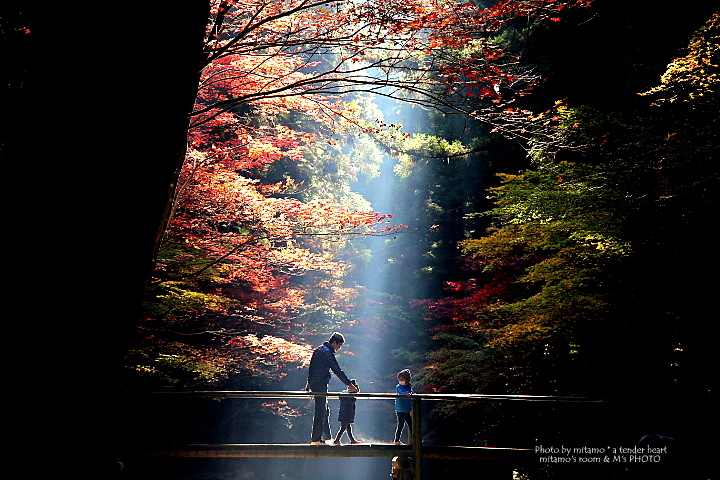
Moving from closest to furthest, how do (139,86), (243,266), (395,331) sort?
(139,86), (243,266), (395,331)

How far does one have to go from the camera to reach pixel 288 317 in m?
13.0

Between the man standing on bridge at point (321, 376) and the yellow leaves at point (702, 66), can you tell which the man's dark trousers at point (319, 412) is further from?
the yellow leaves at point (702, 66)

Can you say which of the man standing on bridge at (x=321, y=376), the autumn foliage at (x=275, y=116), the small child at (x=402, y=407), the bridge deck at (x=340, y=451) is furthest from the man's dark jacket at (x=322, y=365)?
the autumn foliage at (x=275, y=116)

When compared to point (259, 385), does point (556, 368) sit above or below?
above

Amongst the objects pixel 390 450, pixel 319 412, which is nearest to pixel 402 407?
pixel 390 450

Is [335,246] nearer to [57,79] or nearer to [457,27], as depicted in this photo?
[457,27]

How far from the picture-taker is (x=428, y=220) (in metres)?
19.1

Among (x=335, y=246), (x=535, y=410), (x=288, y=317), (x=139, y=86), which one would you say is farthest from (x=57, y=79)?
(x=335, y=246)

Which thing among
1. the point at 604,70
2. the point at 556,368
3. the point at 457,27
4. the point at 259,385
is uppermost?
the point at 604,70

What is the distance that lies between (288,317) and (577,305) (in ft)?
25.9

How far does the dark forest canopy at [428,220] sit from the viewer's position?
4.87 feet

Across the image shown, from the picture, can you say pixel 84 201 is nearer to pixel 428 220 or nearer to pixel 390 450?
pixel 390 450

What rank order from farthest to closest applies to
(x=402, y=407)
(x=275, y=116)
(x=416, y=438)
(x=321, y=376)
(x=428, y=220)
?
(x=428, y=220) → (x=275, y=116) → (x=402, y=407) → (x=321, y=376) → (x=416, y=438)

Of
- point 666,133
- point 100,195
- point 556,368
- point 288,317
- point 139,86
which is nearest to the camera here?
point 100,195
